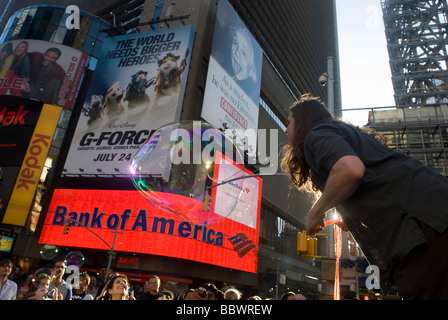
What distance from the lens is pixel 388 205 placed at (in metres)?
1.42

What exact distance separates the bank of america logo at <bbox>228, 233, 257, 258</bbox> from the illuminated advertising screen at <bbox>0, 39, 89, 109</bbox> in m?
18.9

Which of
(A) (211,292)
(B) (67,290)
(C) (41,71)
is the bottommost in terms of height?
(B) (67,290)

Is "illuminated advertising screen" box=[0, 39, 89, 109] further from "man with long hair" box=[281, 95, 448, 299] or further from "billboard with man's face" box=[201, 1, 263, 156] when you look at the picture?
"man with long hair" box=[281, 95, 448, 299]

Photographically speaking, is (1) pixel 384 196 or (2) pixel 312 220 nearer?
(1) pixel 384 196

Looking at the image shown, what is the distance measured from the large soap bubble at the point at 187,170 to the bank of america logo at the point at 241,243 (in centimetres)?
2029

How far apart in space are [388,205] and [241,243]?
2554 cm

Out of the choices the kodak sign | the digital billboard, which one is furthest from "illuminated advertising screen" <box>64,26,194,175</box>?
the kodak sign

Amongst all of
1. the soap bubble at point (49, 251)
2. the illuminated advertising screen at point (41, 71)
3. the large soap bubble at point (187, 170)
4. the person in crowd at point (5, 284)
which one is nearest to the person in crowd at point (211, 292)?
the large soap bubble at point (187, 170)

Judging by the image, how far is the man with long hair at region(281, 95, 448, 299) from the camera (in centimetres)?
127

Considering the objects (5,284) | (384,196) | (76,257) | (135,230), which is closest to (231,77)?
(135,230)

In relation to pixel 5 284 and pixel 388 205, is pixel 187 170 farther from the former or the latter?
pixel 388 205

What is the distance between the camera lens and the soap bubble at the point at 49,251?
23.3 m

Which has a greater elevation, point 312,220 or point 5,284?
point 312,220
